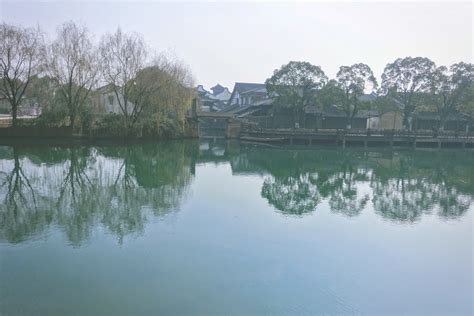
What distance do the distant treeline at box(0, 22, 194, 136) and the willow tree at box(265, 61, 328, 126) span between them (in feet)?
31.0

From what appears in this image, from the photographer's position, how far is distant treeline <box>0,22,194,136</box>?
25.4m

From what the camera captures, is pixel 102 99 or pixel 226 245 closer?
pixel 226 245

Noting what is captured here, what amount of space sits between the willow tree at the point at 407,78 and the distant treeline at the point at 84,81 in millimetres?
20772

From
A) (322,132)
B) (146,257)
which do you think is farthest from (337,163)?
(146,257)

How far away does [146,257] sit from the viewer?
6180mm

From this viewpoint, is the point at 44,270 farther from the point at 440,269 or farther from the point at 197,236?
the point at 440,269

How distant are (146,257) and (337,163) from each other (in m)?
16.5

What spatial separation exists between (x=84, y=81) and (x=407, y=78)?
29847mm

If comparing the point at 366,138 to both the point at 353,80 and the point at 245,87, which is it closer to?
the point at 353,80

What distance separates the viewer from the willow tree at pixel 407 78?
32.9m

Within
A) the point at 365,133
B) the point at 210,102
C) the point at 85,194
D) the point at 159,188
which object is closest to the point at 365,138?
the point at 365,133

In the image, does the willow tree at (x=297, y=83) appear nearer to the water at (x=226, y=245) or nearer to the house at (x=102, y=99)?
the house at (x=102, y=99)

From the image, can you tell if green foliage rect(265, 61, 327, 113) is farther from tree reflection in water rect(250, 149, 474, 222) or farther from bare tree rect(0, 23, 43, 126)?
bare tree rect(0, 23, 43, 126)

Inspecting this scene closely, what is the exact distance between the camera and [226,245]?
6957 millimetres
